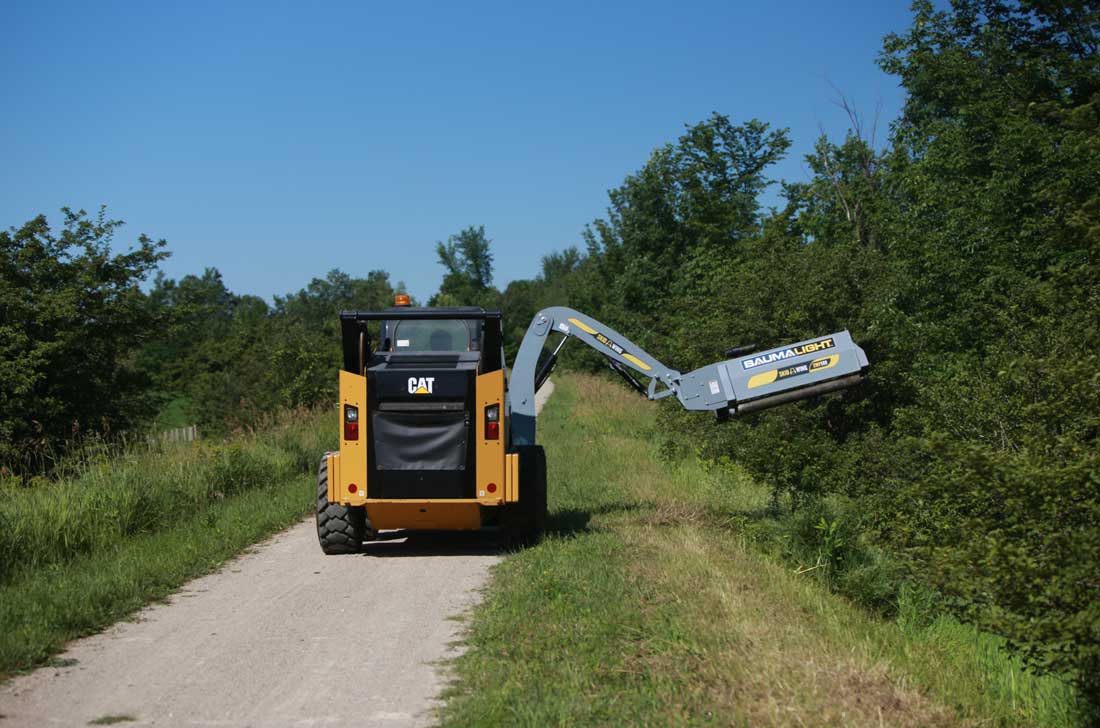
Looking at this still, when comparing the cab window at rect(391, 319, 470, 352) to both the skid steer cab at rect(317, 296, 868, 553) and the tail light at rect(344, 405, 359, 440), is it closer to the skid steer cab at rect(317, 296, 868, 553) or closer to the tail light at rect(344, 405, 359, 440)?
the skid steer cab at rect(317, 296, 868, 553)

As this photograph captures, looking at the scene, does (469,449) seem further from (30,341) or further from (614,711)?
(30,341)

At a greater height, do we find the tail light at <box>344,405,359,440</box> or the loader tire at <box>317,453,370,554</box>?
the tail light at <box>344,405,359,440</box>

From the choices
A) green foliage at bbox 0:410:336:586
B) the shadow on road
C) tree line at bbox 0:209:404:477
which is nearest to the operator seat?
the shadow on road

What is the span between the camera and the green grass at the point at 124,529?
7266 millimetres

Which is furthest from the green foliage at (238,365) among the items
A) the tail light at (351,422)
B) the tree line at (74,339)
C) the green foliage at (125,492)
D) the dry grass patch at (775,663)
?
the dry grass patch at (775,663)

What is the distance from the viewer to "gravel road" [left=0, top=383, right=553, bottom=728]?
547cm

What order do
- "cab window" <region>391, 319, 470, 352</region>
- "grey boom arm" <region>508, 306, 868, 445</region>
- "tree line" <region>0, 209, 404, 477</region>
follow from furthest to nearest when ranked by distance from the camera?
"tree line" <region>0, 209, 404, 477</region> < "cab window" <region>391, 319, 470, 352</region> < "grey boom arm" <region>508, 306, 868, 445</region>

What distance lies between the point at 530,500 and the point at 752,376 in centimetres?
275

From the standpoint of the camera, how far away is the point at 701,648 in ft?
20.3

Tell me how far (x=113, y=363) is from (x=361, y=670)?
61.4 feet

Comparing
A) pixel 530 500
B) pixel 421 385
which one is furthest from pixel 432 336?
pixel 530 500

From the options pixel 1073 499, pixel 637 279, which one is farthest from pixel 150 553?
pixel 637 279

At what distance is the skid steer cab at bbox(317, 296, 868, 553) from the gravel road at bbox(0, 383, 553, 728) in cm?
65

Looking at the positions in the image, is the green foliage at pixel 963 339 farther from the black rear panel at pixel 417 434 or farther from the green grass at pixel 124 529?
the green grass at pixel 124 529
